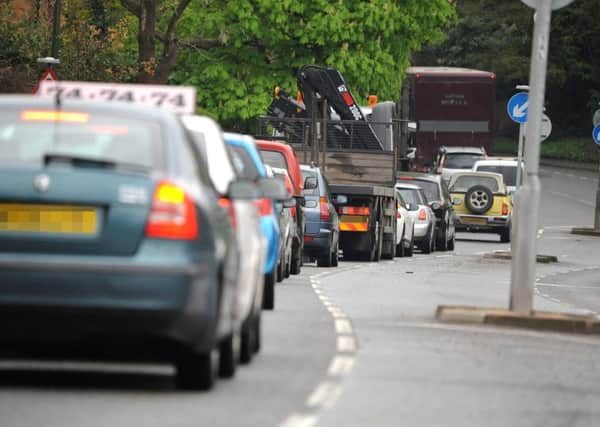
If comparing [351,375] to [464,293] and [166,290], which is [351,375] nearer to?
[166,290]

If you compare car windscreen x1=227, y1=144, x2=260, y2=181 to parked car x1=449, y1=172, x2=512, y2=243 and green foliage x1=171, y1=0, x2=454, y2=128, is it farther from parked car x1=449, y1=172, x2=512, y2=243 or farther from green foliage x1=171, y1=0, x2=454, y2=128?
green foliage x1=171, y1=0, x2=454, y2=128

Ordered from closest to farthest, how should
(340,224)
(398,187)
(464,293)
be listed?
(464,293) < (340,224) < (398,187)

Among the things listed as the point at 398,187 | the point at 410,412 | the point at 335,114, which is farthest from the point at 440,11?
the point at 410,412

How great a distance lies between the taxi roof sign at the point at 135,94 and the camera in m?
12.3

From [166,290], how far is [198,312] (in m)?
0.23

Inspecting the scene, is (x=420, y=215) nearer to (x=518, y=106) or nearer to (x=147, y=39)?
(x=518, y=106)

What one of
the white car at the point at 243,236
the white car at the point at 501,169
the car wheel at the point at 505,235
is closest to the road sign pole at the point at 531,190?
the white car at the point at 243,236

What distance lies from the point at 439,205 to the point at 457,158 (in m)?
19.3

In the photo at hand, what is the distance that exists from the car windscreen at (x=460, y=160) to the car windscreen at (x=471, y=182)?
38.7 ft

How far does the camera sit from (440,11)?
55.2m

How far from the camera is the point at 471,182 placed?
1973 inches

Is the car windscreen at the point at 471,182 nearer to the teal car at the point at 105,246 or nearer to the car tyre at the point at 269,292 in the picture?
the car tyre at the point at 269,292

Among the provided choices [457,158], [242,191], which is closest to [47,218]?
[242,191]

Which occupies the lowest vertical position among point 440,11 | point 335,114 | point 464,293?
point 464,293
